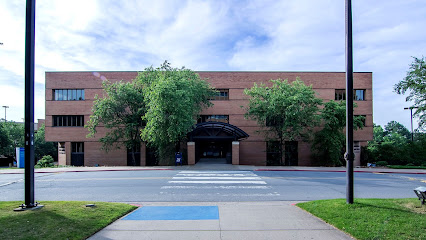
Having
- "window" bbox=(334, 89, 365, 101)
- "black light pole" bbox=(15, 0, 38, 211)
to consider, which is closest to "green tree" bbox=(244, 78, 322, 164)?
"window" bbox=(334, 89, 365, 101)

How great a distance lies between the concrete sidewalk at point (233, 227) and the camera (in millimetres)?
5590

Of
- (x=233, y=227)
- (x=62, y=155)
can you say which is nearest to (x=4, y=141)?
(x=62, y=155)

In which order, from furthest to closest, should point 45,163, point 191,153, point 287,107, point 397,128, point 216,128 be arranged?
point 397,128
point 45,163
point 216,128
point 191,153
point 287,107

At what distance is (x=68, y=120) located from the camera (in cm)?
3055

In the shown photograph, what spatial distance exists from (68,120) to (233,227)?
29624 mm

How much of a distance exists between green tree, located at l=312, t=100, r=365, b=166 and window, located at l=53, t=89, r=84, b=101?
25.7 m

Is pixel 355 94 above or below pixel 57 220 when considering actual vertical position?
above

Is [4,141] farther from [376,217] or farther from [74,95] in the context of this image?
[376,217]

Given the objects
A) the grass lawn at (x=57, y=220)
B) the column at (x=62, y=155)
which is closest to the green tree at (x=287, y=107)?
the grass lawn at (x=57, y=220)

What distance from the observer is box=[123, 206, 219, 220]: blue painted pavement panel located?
23.2ft

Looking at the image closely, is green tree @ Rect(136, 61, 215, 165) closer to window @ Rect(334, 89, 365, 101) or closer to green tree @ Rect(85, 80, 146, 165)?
green tree @ Rect(85, 80, 146, 165)

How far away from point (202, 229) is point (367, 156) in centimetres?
3114

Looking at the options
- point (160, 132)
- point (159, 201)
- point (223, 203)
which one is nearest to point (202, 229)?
point (223, 203)

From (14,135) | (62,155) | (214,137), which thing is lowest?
(62,155)
